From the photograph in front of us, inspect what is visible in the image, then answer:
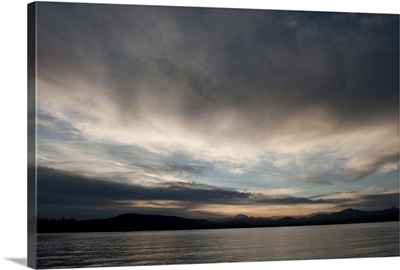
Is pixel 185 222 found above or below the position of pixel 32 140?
below

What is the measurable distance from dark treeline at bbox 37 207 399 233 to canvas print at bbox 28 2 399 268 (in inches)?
1.0

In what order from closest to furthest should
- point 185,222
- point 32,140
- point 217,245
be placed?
point 32,140 → point 185,222 → point 217,245

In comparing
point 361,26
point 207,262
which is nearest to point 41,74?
point 207,262

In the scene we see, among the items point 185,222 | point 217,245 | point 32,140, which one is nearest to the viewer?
point 32,140

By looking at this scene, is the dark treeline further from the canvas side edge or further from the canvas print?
the canvas side edge

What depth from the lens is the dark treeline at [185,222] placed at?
15969 millimetres

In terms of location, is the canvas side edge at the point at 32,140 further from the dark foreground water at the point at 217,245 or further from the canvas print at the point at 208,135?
the dark foreground water at the point at 217,245

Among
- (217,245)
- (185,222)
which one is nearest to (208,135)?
(185,222)

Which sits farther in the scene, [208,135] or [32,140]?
[208,135]

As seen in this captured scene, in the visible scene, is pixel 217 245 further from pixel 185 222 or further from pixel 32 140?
pixel 32 140

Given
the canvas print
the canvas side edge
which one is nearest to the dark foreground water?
the canvas print

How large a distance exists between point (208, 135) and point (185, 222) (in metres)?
1.55

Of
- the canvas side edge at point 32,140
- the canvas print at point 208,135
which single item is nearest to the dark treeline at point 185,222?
the canvas print at point 208,135

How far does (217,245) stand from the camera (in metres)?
17.3
